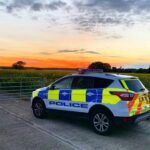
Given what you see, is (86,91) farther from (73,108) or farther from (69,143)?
(69,143)

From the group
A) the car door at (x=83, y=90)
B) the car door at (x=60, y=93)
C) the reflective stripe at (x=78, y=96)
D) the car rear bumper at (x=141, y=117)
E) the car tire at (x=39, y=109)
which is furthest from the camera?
the car tire at (x=39, y=109)

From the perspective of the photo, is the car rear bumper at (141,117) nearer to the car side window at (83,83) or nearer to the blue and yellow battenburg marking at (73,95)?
the blue and yellow battenburg marking at (73,95)

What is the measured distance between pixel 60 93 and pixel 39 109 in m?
1.16

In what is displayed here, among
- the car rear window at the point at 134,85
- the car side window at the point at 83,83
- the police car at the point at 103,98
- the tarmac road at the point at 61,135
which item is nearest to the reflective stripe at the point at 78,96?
the police car at the point at 103,98

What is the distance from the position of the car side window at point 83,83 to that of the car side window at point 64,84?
0.66 feet

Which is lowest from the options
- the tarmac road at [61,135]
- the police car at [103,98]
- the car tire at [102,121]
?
the tarmac road at [61,135]

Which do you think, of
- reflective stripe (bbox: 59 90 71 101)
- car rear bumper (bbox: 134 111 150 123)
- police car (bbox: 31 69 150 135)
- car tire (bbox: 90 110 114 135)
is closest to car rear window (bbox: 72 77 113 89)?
police car (bbox: 31 69 150 135)

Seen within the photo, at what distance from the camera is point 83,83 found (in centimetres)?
827

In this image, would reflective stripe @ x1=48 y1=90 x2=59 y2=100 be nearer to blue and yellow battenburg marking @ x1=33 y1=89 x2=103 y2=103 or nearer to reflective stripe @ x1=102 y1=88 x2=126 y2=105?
blue and yellow battenburg marking @ x1=33 y1=89 x2=103 y2=103

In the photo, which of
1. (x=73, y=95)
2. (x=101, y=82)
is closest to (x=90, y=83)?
(x=101, y=82)

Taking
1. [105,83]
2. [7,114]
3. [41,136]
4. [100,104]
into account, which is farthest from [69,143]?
[7,114]

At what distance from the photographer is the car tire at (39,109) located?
9.42 metres

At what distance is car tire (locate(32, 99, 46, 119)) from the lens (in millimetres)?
9422

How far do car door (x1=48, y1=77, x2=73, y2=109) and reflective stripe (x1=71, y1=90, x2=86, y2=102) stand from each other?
0.16 m
